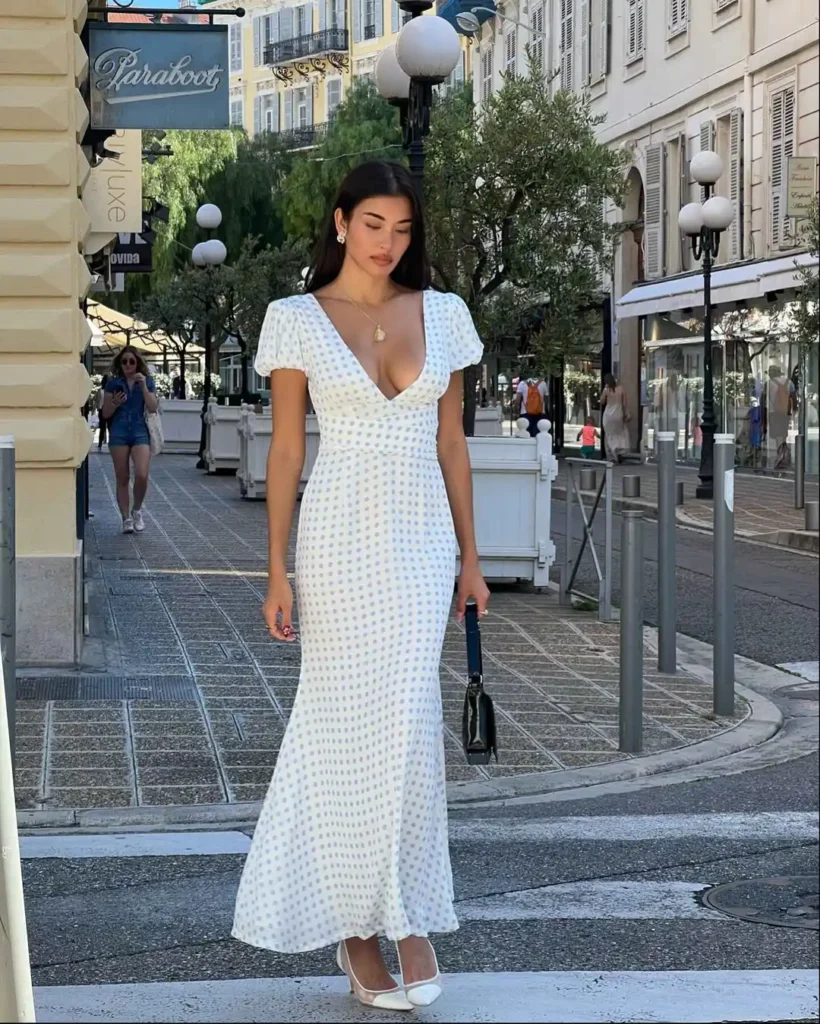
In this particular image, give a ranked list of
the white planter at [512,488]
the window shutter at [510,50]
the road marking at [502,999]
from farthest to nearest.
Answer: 1. the window shutter at [510,50]
2. the white planter at [512,488]
3. the road marking at [502,999]

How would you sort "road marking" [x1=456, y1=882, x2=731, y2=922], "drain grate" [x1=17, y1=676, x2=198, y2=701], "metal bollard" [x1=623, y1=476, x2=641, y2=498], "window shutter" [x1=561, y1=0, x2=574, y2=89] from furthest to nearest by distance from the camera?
"window shutter" [x1=561, y1=0, x2=574, y2=89]
"metal bollard" [x1=623, y1=476, x2=641, y2=498]
"drain grate" [x1=17, y1=676, x2=198, y2=701]
"road marking" [x1=456, y1=882, x2=731, y2=922]

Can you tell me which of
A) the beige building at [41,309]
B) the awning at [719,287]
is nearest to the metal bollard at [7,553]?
the beige building at [41,309]

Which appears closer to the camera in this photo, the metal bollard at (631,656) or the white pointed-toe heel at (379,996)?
the white pointed-toe heel at (379,996)

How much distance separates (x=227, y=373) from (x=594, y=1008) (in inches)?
2686

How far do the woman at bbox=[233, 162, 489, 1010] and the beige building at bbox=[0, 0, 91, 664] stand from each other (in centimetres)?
513

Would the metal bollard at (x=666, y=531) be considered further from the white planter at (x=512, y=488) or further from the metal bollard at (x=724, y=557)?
the white planter at (x=512, y=488)

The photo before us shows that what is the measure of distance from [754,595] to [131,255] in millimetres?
10244

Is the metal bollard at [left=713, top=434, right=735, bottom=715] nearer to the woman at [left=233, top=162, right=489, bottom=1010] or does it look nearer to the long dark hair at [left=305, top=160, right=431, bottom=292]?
the long dark hair at [left=305, top=160, right=431, bottom=292]

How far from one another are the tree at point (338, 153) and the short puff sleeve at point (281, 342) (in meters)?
30.2

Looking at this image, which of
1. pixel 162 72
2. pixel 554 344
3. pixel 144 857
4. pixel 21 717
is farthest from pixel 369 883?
pixel 554 344

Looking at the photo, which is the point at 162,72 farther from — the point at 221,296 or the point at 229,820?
the point at 221,296

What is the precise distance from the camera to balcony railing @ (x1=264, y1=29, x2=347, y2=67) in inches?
925

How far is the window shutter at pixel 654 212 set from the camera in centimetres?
2452

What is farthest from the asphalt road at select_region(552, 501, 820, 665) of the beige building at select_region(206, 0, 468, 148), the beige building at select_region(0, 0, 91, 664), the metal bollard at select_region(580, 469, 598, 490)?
the beige building at select_region(206, 0, 468, 148)
